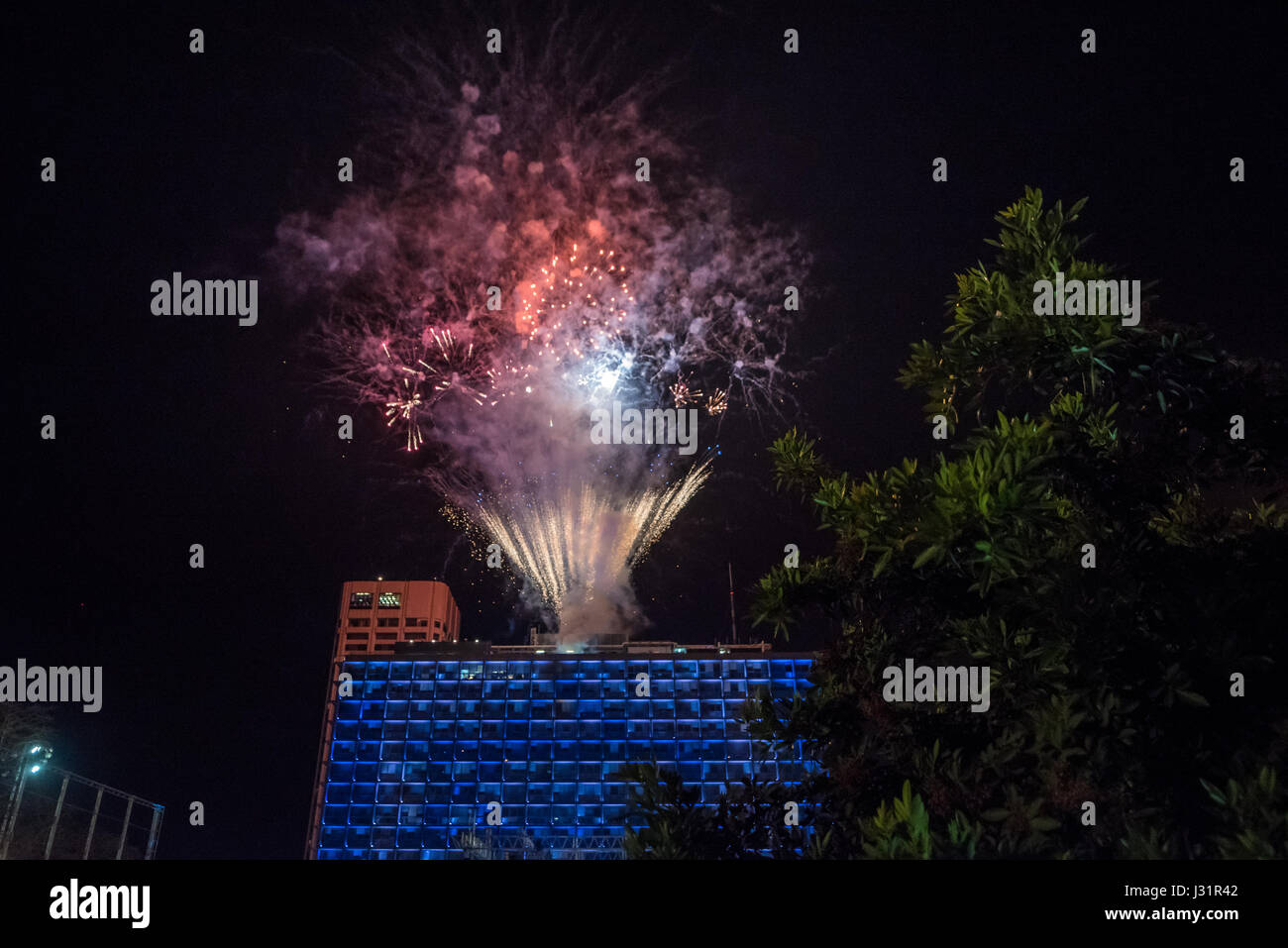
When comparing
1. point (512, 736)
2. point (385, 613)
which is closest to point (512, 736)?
point (512, 736)

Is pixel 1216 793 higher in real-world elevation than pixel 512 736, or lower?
higher

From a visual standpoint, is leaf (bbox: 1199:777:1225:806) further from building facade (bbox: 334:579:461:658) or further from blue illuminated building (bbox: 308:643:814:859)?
building facade (bbox: 334:579:461:658)

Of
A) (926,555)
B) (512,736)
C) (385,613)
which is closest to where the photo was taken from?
(926,555)

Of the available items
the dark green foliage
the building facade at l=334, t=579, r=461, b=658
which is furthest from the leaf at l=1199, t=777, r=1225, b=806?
the building facade at l=334, t=579, r=461, b=658

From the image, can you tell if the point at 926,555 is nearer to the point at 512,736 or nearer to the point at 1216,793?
the point at 1216,793

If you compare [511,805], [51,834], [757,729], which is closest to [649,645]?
[511,805]

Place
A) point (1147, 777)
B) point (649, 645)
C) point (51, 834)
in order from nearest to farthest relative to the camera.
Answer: point (1147, 777), point (51, 834), point (649, 645)

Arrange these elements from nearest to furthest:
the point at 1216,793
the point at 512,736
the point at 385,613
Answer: the point at 1216,793, the point at 512,736, the point at 385,613

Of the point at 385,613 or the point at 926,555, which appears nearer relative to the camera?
the point at 926,555
